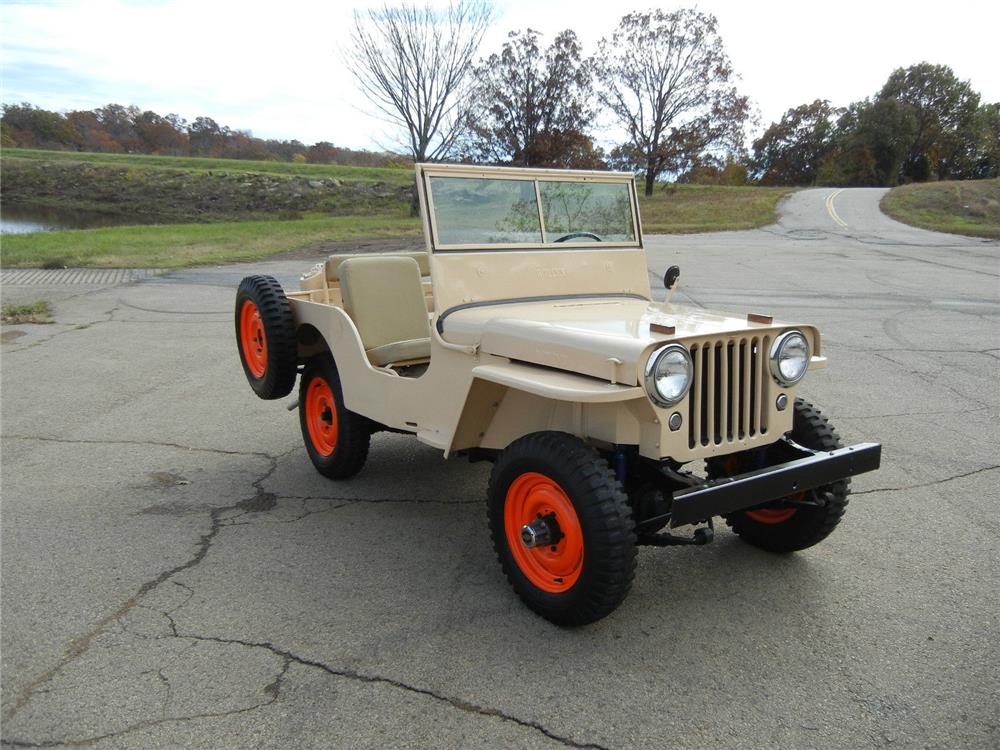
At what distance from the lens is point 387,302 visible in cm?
460

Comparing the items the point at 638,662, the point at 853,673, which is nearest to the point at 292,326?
the point at 638,662

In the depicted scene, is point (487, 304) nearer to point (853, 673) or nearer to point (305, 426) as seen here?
point (305, 426)

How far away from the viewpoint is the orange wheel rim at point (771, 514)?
11.4 feet

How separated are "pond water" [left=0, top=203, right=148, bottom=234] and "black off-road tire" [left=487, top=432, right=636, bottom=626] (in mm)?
25224

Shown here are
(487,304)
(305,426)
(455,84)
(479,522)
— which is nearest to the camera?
(487,304)

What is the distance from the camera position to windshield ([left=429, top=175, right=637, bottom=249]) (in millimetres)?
3865

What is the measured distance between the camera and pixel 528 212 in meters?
4.03

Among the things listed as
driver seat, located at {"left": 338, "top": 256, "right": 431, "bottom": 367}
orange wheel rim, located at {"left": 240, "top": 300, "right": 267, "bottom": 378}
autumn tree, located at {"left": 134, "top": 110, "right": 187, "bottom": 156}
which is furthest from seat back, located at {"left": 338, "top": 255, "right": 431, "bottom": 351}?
autumn tree, located at {"left": 134, "top": 110, "right": 187, "bottom": 156}

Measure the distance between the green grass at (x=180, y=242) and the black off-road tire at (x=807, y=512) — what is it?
1408cm

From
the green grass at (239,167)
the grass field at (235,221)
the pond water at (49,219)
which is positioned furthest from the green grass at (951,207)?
the pond water at (49,219)

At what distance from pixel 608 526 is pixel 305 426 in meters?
2.80

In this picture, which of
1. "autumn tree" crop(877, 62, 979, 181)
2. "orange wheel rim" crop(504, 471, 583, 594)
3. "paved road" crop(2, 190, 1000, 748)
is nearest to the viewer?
"paved road" crop(2, 190, 1000, 748)

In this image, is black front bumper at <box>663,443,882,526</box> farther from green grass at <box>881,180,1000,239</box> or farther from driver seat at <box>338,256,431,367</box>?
green grass at <box>881,180,1000,239</box>

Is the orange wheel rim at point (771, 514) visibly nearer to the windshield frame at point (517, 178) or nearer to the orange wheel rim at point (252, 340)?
the windshield frame at point (517, 178)
